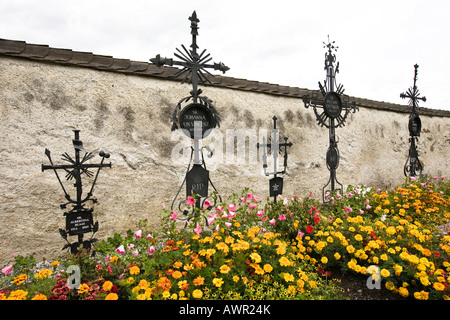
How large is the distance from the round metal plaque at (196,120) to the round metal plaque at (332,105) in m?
2.51

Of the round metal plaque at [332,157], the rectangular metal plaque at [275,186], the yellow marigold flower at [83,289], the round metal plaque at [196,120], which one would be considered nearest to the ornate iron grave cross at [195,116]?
the round metal plaque at [196,120]

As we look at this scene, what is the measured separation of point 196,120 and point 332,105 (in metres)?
2.91

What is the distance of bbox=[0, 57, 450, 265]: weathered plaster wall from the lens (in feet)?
9.62

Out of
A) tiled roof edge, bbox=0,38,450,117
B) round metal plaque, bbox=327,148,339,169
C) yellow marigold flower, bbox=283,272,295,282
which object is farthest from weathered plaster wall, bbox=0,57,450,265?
yellow marigold flower, bbox=283,272,295,282

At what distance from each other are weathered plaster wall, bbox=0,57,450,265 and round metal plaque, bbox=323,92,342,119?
765 millimetres

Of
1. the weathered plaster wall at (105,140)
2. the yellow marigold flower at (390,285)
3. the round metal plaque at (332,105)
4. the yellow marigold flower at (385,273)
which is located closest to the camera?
the yellow marigold flower at (385,273)

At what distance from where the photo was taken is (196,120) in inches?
123

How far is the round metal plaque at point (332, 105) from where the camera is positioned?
4.61 metres

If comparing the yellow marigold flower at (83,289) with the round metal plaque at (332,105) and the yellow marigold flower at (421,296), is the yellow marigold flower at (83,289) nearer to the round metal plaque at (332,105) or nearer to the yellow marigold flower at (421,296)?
the yellow marigold flower at (421,296)

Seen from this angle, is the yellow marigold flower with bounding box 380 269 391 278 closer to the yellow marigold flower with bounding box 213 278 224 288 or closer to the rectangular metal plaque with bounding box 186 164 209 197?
the yellow marigold flower with bounding box 213 278 224 288

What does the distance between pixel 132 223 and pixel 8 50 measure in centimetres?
256

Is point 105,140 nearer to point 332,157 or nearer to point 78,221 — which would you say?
point 78,221

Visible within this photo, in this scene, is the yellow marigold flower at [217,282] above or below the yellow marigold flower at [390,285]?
above
